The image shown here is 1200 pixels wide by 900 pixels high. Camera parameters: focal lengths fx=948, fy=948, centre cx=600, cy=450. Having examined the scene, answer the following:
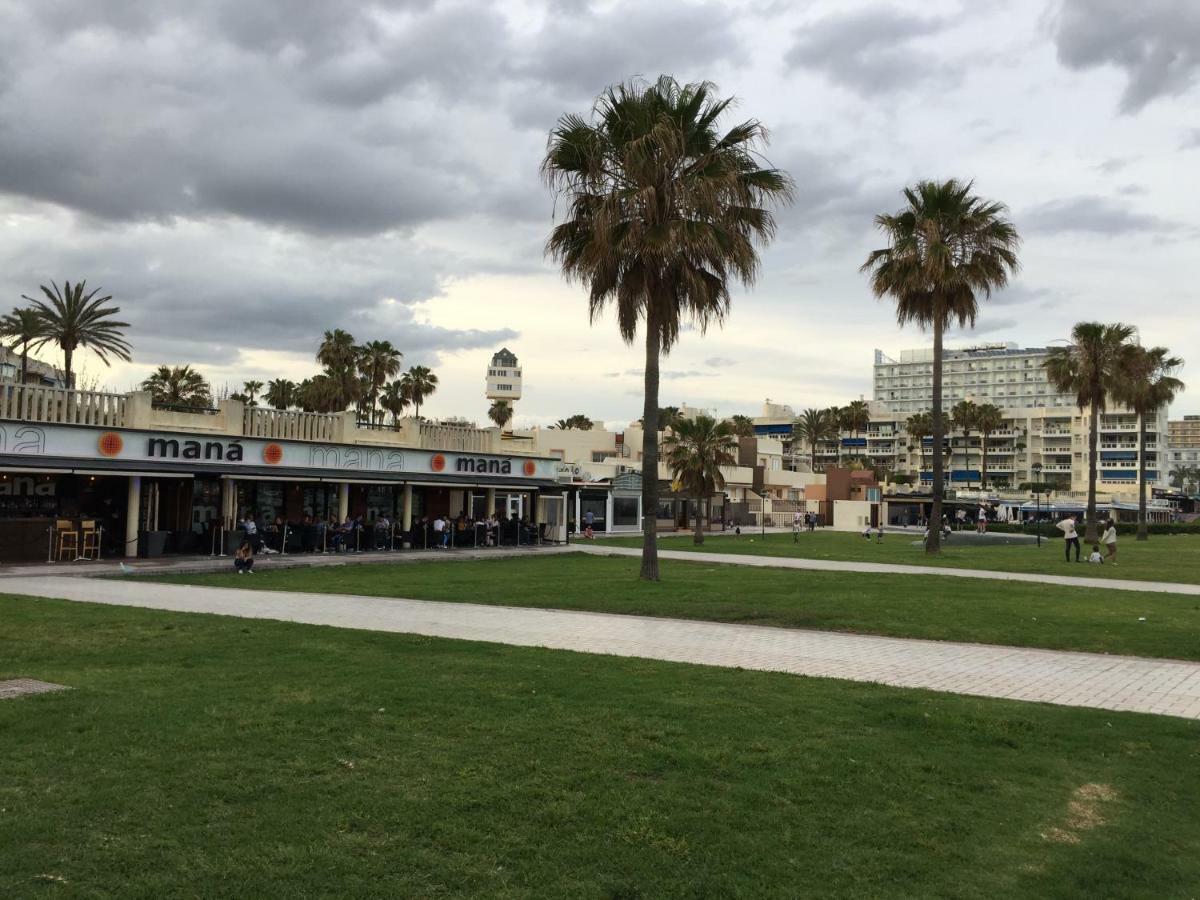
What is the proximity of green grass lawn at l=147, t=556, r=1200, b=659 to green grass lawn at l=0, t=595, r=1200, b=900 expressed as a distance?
6665mm

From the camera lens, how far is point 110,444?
2931 centimetres

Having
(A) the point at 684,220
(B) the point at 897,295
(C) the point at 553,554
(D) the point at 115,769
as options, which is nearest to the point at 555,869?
(D) the point at 115,769

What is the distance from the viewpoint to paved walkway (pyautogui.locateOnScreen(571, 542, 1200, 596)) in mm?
26453

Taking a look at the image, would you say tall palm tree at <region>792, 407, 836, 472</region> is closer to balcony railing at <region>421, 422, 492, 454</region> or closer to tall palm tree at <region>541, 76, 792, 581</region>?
balcony railing at <region>421, 422, 492, 454</region>

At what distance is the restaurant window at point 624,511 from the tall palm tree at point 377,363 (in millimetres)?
22257

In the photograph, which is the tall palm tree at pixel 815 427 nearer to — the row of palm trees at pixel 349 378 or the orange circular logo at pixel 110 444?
the row of palm trees at pixel 349 378

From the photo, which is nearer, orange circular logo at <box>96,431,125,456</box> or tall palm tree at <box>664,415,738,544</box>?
orange circular logo at <box>96,431,125,456</box>

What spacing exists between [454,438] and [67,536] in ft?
55.0

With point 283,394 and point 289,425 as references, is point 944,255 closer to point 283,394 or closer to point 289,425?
point 289,425

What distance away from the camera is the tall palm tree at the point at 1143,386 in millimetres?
55625

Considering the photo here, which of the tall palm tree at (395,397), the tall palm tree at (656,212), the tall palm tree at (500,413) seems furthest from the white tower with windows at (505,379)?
the tall palm tree at (656,212)

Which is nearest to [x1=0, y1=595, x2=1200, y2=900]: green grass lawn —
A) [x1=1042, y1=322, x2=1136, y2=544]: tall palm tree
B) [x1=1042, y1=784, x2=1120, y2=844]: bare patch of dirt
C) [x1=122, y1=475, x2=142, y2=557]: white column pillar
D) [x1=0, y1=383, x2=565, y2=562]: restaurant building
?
[x1=1042, y1=784, x2=1120, y2=844]: bare patch of dirt

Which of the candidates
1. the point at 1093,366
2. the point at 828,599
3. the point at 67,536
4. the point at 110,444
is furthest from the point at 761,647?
the point at 1093,366

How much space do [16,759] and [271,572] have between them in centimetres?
2099
